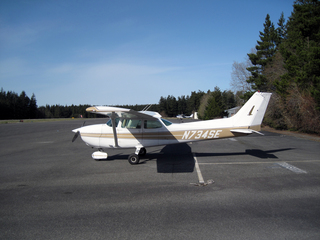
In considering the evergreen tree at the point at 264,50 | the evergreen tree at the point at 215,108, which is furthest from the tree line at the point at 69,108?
the evergreen tree at the point at 264,50

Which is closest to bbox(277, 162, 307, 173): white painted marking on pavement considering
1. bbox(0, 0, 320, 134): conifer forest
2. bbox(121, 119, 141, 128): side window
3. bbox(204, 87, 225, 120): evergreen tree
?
bbox(121, 119, 141, 128): side window

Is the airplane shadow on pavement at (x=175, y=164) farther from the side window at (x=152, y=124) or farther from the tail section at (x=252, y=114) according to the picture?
the tail section at (x=252, y=114)

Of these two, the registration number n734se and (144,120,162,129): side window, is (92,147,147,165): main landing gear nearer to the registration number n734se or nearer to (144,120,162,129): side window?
(144,120,162,129): side window

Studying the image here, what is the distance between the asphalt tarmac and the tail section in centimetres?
153

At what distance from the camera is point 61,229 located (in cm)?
349

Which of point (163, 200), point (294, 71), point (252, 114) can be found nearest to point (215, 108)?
point (294, 71)

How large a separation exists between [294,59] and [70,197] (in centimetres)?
2185

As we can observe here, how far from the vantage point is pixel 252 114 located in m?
8.55

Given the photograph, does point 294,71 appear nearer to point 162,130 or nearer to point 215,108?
point 162,130

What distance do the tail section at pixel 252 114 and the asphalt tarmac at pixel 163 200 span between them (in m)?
1.53

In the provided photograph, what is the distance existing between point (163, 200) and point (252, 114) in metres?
5.83

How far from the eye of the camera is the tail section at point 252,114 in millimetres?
8492

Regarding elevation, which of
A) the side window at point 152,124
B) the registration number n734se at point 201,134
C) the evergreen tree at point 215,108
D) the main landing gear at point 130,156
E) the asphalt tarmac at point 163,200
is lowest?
the asphalt tarmac at point 163,200

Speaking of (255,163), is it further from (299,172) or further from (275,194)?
(275,194)
